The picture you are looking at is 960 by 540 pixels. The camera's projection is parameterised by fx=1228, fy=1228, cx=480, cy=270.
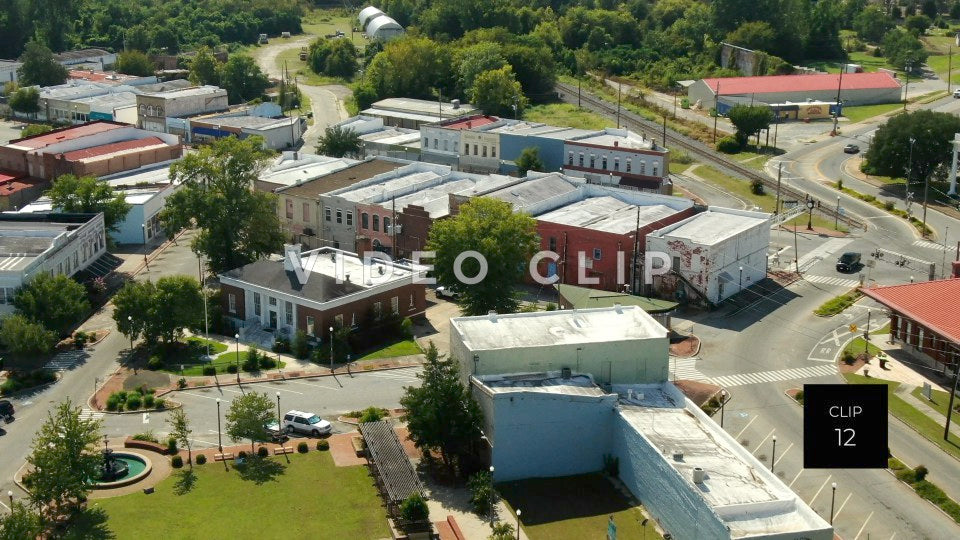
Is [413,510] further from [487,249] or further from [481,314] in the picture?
[487,249]

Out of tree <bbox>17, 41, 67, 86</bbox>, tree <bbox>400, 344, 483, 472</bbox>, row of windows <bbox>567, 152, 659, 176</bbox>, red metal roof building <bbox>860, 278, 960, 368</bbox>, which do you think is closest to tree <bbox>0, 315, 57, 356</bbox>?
tree <bbox>400, 344, 483, 472</bbox>

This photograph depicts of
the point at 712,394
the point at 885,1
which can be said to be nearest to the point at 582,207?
the point at 712,394

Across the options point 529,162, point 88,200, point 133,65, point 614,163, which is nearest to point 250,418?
point 88,200

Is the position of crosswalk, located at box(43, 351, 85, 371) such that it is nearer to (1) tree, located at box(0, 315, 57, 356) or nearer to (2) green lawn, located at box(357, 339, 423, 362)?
(1) tree, located at box(0, 315, 57, 356)

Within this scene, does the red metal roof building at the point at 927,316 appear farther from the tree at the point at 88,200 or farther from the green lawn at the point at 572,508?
the tree at the point at 88,200

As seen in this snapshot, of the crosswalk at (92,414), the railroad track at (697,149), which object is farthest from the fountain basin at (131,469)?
the railroad track at (697,149)
